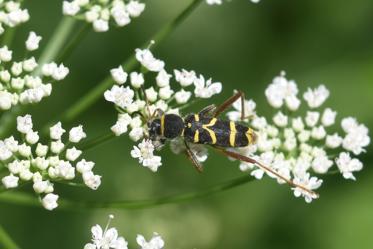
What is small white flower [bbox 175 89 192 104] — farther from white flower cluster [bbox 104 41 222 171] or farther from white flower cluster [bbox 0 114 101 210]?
white flower cluster [bbox 0 114 101 210]

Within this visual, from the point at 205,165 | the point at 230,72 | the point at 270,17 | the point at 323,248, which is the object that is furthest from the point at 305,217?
the point at 270,17

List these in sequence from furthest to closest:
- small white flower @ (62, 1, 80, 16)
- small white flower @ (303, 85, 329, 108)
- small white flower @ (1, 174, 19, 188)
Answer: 1. small white flower @ (303, 85, 329, 108)
2. small white flower @ (62, 1, 80, 16)
3. small white flower @ (1, 174, 19, 188)

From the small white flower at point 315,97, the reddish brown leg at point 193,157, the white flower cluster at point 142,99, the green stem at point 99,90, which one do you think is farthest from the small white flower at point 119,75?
the small white flower at point 315,97

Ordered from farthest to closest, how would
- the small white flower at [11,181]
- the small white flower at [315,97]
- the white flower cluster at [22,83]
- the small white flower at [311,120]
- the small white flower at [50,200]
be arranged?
1. the small white flower at [315,97]
2. the small white flower at [311,120]
3. the white flower cluster at [22,83]
4. the small white flower at [50,200]
5. the small white flower at [11,181]

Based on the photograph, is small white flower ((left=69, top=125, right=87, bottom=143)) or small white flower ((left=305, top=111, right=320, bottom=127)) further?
small white flower ((left=305, top=111, right=320, bottom=127))

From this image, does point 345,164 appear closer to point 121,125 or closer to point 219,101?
point 121,125

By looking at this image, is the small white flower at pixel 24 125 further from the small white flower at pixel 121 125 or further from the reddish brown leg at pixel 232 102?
the reddish brown leg at pixel 232 102

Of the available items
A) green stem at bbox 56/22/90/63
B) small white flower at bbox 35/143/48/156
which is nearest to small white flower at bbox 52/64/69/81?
green stem at bbox 56/22/90/63
